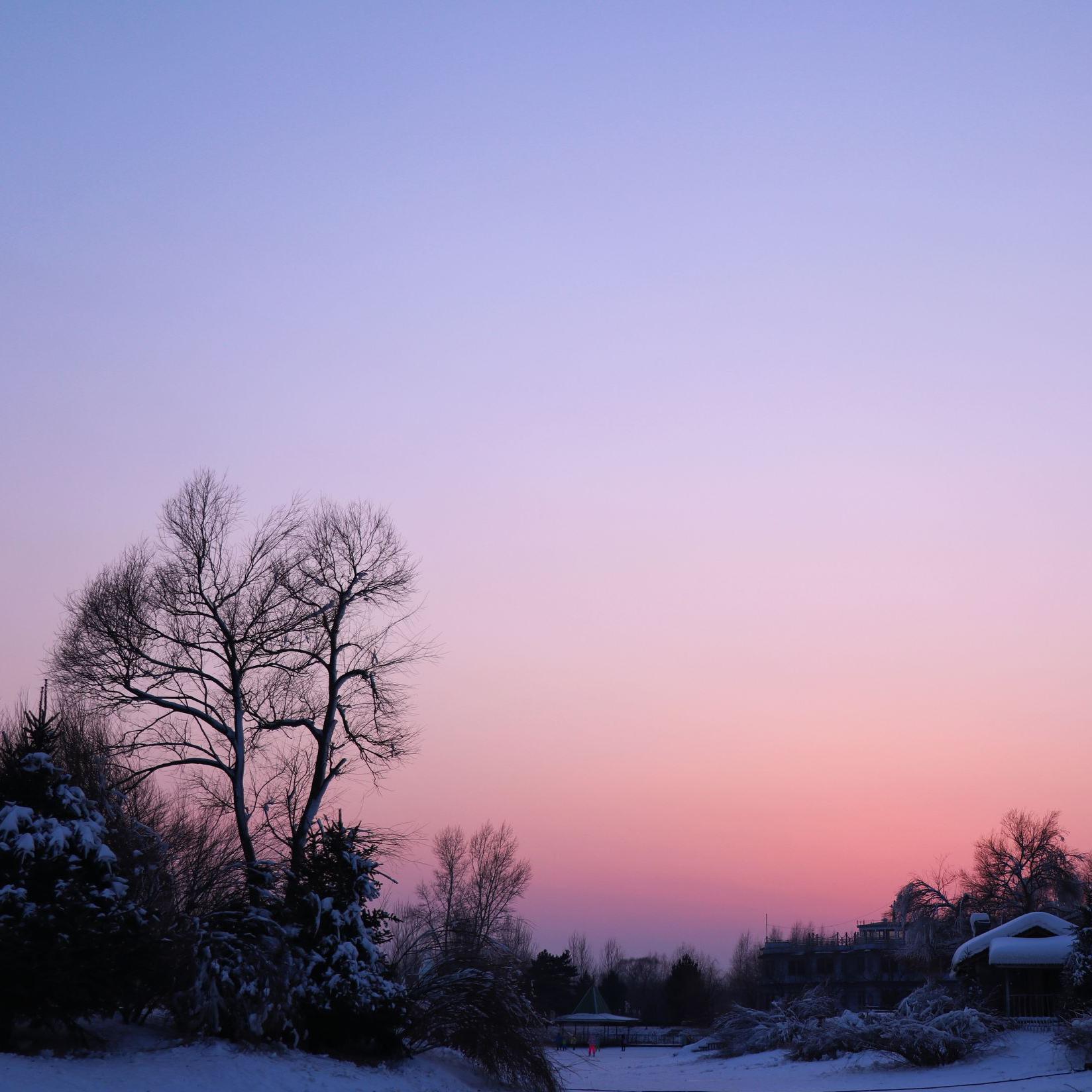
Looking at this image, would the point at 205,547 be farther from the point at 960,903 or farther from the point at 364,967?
the point at 960,903

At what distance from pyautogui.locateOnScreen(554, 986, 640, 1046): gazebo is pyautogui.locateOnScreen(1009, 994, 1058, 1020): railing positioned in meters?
35.8

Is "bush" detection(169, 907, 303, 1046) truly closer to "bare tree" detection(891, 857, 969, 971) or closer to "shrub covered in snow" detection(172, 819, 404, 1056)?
"shrub covered in snow" detection(172, 819, 404, 1056)

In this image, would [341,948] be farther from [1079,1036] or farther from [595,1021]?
[595,1021]

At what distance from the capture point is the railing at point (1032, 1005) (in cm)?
4216

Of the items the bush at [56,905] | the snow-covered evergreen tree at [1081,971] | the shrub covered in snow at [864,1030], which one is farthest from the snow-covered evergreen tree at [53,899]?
the snow-covered evergreen tree at [1081,971]

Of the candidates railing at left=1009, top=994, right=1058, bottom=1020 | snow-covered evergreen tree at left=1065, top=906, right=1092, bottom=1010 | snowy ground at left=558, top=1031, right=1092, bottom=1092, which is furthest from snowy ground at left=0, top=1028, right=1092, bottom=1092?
railing at left=1009, top=994, right=1058, bottom=1020

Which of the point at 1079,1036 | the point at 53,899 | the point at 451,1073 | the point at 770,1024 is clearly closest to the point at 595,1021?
the point at 770,1024

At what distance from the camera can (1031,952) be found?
42125 mm

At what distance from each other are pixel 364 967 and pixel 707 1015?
63891 mm

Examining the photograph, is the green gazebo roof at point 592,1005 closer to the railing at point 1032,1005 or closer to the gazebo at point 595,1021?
the gazebo at point 595,1021

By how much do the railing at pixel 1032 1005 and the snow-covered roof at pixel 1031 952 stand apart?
1.24 metres

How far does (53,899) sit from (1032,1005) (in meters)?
36.0

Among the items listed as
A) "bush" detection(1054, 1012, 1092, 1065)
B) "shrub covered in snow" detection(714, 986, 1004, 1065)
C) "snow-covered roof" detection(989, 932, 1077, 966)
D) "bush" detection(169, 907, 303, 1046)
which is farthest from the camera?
"snow-covered roof" detection(989, 932, 1077, 966)

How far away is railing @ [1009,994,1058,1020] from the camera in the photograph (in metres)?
42.2
